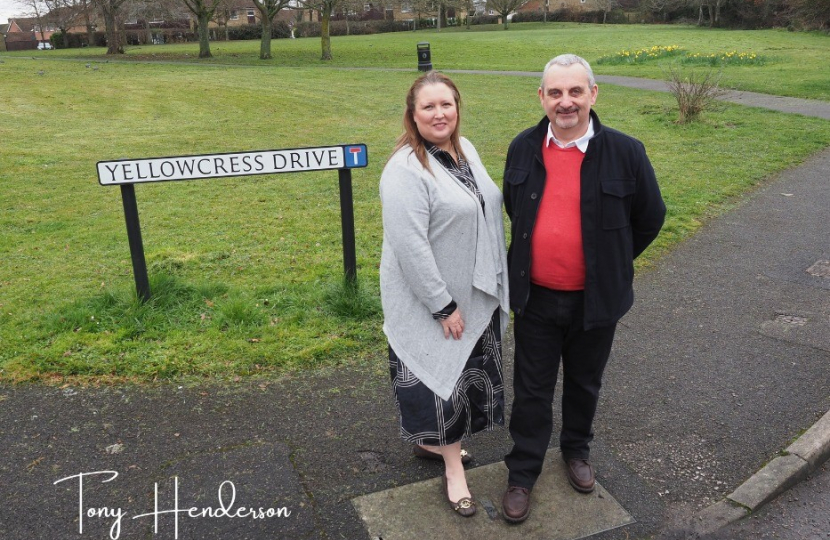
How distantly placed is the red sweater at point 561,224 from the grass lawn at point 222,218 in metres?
1.86

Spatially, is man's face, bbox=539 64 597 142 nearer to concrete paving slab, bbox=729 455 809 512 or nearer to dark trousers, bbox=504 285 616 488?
dark trousers, bbox=504 285 616 488

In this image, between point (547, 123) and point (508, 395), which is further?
point (508, 395)

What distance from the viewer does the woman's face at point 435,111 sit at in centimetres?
285

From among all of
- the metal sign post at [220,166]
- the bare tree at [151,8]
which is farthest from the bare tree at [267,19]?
the metal sign post at [220,166]

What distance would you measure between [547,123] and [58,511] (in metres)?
2.63

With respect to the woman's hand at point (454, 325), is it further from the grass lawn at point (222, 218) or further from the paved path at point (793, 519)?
the grass lawn at point (222, 218)

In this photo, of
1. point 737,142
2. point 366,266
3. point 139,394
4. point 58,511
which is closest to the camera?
point 58,511

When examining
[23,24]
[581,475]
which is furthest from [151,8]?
[23,24]

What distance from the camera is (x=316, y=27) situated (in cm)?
Result: 6391

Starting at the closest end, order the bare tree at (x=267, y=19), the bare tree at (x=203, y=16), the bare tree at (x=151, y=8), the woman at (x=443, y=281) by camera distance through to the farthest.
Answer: the woman at (x=443, y=281)
the bare tree at (x=267, y=19)
the bare tree at (x=203, y=16)
the bare tree at (x=151, y=8)

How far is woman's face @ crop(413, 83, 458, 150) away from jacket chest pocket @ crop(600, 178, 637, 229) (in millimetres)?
647

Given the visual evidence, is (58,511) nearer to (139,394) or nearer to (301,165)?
(139,394)

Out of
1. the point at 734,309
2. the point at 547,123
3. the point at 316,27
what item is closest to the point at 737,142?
the point at 734,309

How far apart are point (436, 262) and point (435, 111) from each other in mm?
596
